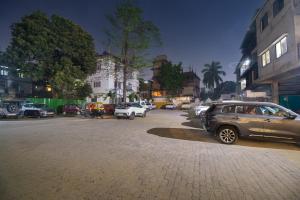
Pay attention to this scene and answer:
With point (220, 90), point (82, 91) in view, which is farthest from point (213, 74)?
point (82, 91)

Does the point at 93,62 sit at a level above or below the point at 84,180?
above

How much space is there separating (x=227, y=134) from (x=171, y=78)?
4808 cm

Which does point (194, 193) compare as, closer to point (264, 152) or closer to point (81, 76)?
point (264, 152)

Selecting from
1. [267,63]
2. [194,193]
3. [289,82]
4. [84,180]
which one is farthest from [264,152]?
[267,63]

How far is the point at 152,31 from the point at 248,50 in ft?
61.5

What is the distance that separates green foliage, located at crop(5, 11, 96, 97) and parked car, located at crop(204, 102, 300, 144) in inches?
1001

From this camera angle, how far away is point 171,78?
5619cm

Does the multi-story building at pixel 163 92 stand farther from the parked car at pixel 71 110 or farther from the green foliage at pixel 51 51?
the parked car at pixel 71 110

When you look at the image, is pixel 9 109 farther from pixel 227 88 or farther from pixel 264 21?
pixel 227 88

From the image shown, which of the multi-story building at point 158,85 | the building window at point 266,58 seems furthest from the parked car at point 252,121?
the multi-story building at point 158,85

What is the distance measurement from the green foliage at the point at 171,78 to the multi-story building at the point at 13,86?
33766 mm

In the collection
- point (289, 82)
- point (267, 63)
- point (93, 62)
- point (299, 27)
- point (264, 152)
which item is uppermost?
point (93, 62)

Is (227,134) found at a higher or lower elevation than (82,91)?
lower

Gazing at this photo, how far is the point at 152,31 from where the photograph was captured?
28797mm
